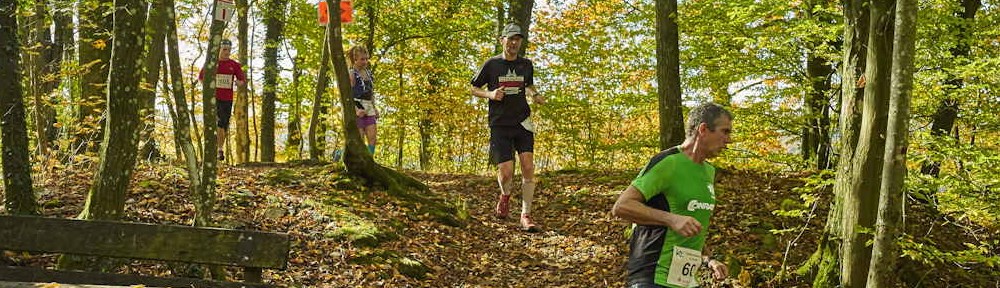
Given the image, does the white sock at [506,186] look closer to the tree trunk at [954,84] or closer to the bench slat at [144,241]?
the bench slat at [144,241]

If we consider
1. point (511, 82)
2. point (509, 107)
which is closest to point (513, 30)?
point (511, 82)

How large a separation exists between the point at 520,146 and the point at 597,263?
158 cm

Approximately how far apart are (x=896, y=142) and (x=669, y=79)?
15.7ft

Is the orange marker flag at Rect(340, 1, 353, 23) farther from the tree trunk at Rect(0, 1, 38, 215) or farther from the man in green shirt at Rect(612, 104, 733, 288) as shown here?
the man in green shirt at Rect(612, 104, 733, 288)

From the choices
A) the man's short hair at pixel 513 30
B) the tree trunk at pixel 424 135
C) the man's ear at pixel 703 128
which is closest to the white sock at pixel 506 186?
the man's short hair at pixel 513 30

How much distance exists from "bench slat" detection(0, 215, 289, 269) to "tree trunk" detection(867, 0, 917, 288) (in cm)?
398

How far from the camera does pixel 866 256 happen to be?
18.4 feet

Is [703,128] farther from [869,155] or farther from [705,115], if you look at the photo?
[869,155]

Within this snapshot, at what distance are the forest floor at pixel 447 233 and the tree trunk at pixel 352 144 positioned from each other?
0.21 m

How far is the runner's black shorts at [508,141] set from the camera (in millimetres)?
7980

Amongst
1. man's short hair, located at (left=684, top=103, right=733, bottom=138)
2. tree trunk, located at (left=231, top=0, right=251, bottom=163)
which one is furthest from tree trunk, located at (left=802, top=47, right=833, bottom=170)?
tree trunk, located at (left=231, top=0, right=251, bottom=163)

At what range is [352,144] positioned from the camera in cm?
855

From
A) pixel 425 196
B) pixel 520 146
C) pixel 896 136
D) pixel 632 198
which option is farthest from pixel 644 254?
pixel 425 196

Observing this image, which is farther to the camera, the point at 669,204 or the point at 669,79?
the point at 669,79
